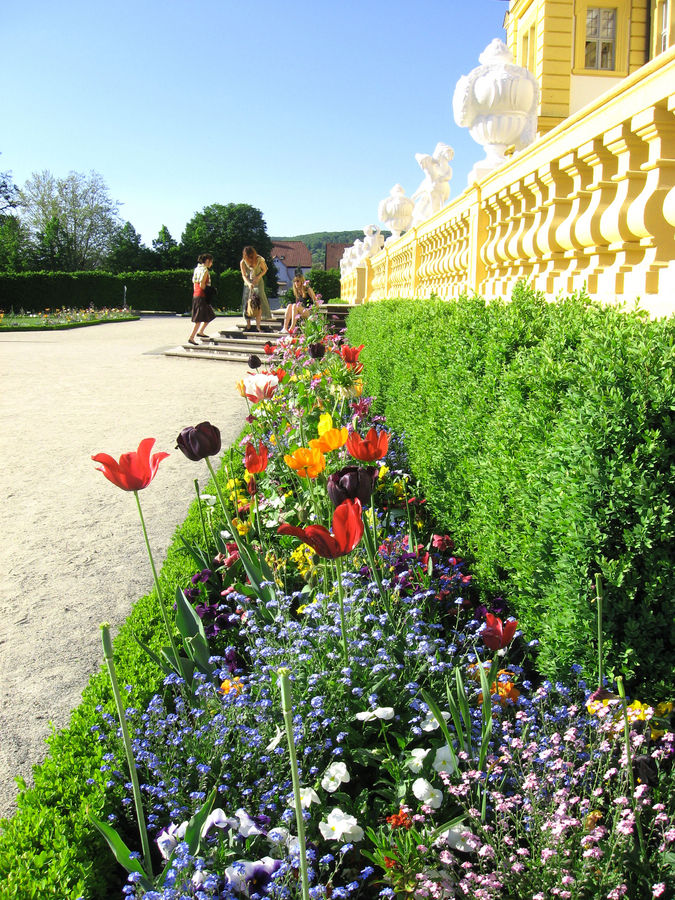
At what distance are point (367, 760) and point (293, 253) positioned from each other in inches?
4415

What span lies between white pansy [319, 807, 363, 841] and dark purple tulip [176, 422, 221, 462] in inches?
49.9

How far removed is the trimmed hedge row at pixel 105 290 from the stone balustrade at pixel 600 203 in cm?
3592

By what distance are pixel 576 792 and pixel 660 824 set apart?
0.23m

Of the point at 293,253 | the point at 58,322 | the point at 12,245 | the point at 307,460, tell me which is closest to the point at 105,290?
the point at 58,322

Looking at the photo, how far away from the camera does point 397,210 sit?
50.7 feet

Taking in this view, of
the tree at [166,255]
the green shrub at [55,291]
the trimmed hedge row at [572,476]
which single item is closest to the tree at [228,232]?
the tree at [166,255]

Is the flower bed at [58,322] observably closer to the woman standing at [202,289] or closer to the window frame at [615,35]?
the woman standing at [202,289]

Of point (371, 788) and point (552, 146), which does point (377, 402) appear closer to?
point (552, 146)

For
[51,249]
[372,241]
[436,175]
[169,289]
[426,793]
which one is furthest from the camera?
[51,249]

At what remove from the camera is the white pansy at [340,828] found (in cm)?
169

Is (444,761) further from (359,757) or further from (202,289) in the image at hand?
(202,289)

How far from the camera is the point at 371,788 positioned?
2.08 metres

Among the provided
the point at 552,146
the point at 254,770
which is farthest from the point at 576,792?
the point at 552,146

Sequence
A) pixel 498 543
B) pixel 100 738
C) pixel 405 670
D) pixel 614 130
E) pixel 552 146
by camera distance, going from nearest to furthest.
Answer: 1. pixel 100 738
2. pixel 405 670
3. pixel 614 130
4. pixel 498 543
5. pixel 552 146
